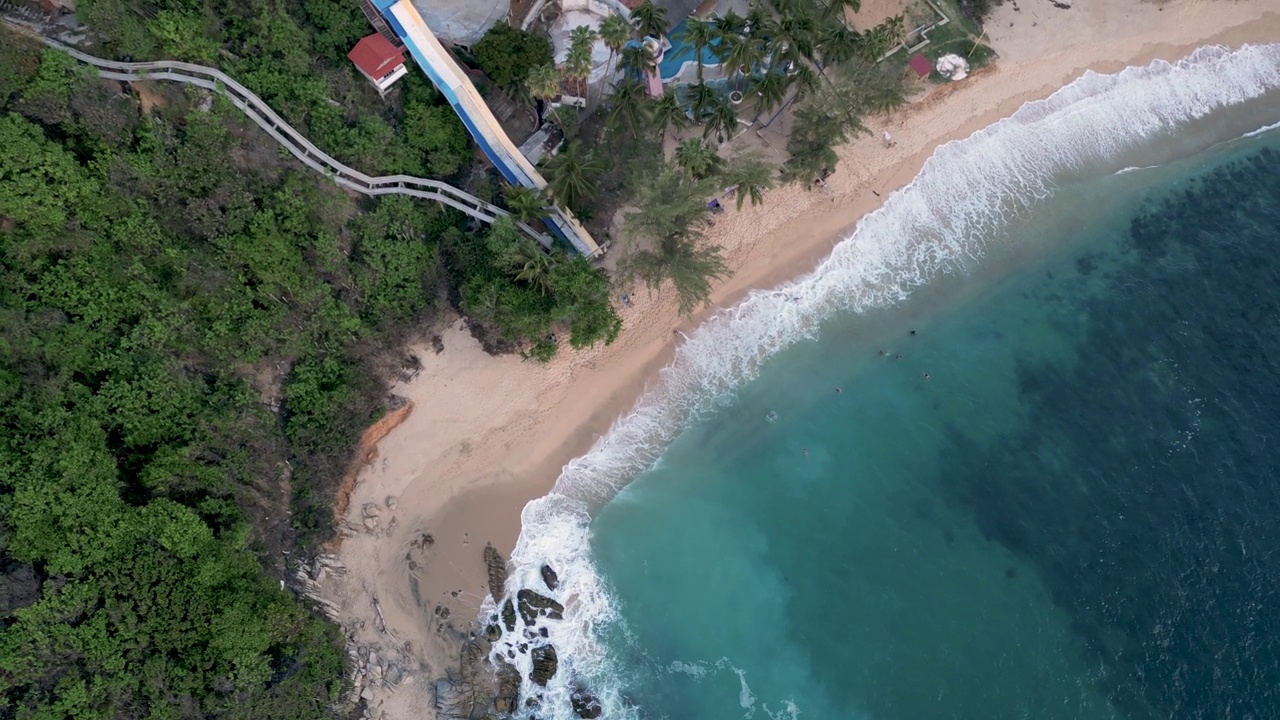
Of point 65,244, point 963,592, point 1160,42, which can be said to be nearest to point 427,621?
point 65,244

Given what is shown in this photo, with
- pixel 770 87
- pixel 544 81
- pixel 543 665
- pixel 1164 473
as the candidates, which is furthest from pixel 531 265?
pixel 1164 473

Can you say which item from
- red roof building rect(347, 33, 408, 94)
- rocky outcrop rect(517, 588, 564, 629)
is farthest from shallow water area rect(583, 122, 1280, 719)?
red roof building rect(347, 33, 408, 94)

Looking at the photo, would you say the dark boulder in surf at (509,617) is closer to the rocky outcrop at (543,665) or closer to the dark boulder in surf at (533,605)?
the dark boulder in surf at (533,605)

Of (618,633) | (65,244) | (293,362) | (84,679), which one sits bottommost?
(618,633)

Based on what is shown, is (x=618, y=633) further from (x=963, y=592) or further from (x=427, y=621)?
(x=963, y=592)

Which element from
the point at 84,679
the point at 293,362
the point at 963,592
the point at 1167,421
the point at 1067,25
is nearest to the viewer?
the point at 84,679

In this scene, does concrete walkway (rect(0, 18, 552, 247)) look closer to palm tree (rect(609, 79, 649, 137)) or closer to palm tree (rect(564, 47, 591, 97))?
palm tree (rect(609, 79, 649, 137))

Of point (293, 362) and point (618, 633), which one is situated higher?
point (293, 362)
